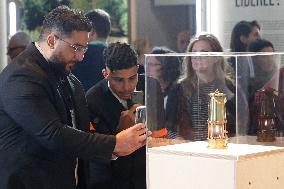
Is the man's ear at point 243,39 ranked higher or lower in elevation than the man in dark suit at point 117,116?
higher

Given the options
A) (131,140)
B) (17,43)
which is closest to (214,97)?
(131,140)

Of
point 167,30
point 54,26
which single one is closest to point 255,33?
point 167,30

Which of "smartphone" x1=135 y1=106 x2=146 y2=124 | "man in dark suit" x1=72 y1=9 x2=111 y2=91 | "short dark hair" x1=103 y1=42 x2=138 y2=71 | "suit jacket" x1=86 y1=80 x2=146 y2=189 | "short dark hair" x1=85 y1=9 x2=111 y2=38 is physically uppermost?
"short dark hair" x1=85 y1=9 x2=111 y2=38

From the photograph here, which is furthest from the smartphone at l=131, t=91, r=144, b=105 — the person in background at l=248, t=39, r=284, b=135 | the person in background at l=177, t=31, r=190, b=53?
the person in background at l=177, t=31, r=190, b=53

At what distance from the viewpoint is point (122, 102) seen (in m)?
3.89

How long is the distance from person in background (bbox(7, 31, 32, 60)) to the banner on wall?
1.45 metres

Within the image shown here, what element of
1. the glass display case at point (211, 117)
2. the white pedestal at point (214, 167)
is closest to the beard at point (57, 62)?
the glass display case at point (211, 117)

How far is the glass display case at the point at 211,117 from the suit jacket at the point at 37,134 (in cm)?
37

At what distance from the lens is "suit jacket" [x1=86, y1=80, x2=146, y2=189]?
382 cm

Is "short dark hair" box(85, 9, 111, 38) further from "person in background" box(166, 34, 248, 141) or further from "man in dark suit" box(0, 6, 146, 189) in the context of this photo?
"person in background" box(166, 34, 248, 141)

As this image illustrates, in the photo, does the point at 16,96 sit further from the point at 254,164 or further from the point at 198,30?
the point at 198,30

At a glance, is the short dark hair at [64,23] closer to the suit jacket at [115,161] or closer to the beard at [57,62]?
the beard at [57,62]

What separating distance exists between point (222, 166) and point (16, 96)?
0.99 meters

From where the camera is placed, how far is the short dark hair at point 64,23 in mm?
3533
